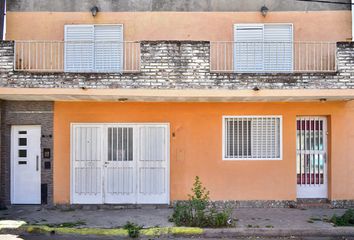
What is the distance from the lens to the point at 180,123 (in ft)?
44.1

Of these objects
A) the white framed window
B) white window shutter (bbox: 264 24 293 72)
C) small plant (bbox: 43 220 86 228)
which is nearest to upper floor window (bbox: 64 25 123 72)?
the white framed window

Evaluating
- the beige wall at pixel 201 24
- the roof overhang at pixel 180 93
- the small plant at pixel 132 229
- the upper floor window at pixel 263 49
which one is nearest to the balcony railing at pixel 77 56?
the beige wall at pixel 201 24

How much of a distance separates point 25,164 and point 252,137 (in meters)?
6.90

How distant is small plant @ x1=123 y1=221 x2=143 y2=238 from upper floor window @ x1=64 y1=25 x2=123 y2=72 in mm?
4882

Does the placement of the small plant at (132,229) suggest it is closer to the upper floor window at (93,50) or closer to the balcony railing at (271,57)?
the upper floor window at (93,50)

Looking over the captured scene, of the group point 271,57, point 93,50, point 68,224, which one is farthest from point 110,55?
point 68,224

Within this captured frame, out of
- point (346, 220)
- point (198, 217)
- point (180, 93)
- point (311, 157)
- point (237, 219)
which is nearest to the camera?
point (198, 217)

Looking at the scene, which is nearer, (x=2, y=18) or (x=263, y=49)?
(x=263, y=49)

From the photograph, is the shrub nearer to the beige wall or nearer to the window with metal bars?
the window with metal bars

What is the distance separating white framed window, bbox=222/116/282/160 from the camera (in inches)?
532

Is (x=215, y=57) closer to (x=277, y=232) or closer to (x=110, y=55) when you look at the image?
(x=110, y=55)

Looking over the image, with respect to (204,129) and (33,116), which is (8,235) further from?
(204,129)

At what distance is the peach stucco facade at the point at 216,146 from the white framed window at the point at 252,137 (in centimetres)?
17

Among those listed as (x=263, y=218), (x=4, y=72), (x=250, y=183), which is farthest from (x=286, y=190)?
(x=4, y=72)
